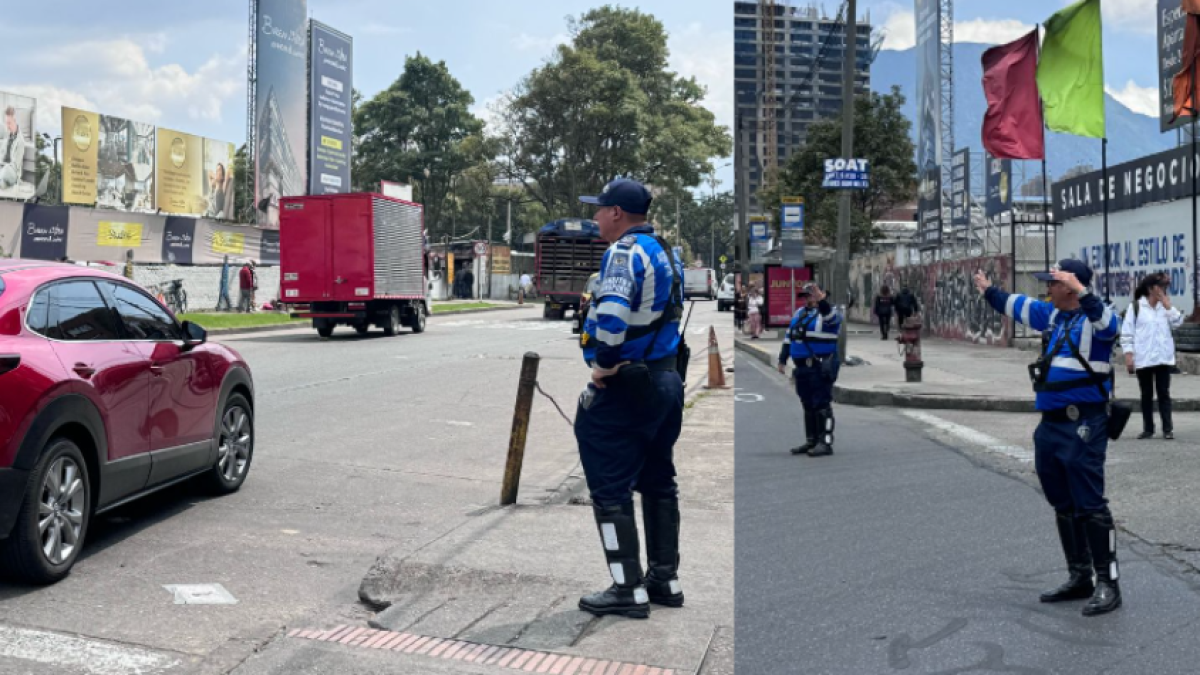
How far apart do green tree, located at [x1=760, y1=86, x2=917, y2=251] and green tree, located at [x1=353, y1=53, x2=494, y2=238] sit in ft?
96.0

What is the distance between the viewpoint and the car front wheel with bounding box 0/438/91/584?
18.3ft

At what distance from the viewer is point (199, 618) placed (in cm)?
536

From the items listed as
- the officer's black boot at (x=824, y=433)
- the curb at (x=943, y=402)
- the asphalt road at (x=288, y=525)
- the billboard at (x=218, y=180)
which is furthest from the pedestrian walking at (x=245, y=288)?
the officer's black boot at (x=824, y=433)

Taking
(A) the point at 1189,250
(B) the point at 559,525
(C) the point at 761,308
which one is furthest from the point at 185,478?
(C) the point at 761,308

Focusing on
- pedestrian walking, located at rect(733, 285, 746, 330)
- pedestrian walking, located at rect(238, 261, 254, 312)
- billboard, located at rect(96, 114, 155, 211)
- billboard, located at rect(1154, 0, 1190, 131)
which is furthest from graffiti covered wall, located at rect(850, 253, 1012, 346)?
billboard, located at rect(96, 114, 155, 211)

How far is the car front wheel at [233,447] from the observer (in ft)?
26.7

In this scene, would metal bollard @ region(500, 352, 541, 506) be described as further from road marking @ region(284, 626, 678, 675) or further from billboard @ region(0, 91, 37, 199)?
billboard @ region(0, 91, 37, 199)

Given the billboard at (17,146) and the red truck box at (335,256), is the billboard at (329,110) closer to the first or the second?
the billboard at (17,146)

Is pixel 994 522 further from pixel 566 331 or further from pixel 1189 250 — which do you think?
pixel 566 331

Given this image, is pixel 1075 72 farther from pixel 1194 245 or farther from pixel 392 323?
pixel 392 323

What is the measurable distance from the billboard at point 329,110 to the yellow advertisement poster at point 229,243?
3.25 m

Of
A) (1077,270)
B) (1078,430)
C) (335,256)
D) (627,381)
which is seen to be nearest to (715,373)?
(335,256)

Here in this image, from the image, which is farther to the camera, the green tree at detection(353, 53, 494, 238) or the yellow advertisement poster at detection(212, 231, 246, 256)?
the green tree at detection(353, 53, 494, 238)

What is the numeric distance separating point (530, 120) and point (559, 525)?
55.4 meters
